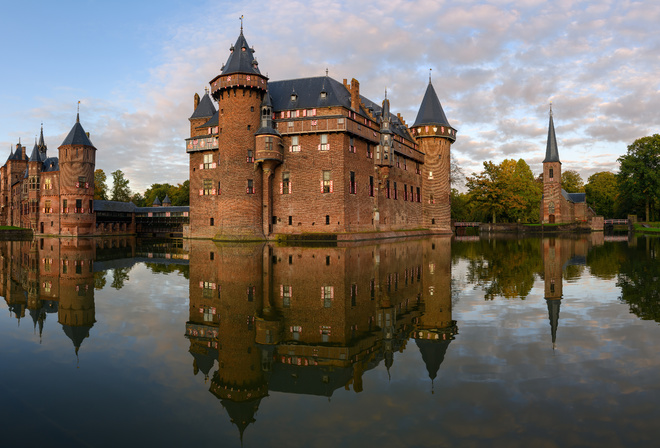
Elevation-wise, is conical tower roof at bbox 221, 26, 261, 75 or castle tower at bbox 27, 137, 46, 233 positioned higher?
conical tower roof at bbox 221, 26, 261, 75

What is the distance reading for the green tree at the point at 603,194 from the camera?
10525 centimetres

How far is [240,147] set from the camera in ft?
142

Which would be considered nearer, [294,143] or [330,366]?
[330,366]

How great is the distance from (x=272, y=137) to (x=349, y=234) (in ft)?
38.9

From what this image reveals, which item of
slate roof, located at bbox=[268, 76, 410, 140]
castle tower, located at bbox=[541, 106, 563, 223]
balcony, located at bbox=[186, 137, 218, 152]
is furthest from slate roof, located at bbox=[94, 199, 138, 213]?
castle tower, located at bbox=[541, 106, 563, 223]

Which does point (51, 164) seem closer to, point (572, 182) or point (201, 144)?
point (201, 144)

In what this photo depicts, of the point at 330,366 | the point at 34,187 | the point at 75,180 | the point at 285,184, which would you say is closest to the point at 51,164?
the point at 34,187

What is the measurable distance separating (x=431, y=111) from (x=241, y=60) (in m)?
33.2

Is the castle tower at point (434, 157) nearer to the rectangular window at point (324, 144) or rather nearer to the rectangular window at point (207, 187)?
the rectangular window at point (324, 144)

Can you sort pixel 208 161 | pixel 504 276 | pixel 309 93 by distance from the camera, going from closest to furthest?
pixel 504 276
pixel 309 93
pixel 208 161

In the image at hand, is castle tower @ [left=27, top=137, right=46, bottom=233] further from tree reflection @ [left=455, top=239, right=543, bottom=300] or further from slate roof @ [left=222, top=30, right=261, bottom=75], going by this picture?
tree reflection @ [left=455, top=239, right=543, bottom=300]

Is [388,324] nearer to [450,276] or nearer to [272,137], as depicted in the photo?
[450,276]

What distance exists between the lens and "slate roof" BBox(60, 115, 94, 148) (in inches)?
2432

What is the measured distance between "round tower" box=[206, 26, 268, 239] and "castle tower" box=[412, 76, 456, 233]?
30.2m
